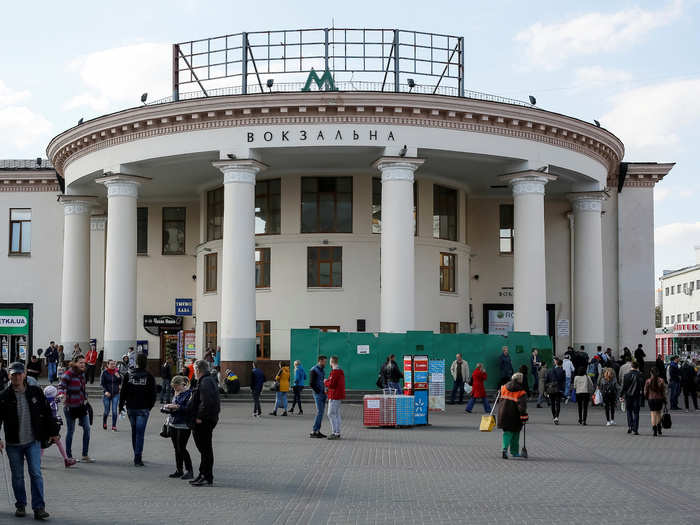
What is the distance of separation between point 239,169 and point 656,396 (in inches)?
615

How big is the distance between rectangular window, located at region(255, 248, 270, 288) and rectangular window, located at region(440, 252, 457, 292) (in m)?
6.72

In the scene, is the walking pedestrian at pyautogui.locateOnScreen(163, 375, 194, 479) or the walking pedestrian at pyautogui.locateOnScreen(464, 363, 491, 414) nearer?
the walking pedestrian at pyautogui.locateOnScreen(163, 375, 194, 479)

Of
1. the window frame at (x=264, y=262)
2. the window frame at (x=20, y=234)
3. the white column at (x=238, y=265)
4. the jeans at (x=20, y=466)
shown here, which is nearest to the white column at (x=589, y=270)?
the window frame at (x=264, y=262)

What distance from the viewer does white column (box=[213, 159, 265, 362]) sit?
29.6 meters

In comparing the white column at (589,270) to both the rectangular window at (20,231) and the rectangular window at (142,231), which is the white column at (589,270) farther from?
the rectangular window at (20,231)

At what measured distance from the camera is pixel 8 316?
41219 millimetres

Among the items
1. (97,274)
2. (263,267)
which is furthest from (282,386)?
(97,274)

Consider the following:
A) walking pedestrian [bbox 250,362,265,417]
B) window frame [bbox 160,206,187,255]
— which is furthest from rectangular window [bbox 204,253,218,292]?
walking pedestrian [bbox 250,362,265,417]

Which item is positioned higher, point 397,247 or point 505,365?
point 397,247

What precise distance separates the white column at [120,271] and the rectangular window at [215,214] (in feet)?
15.3

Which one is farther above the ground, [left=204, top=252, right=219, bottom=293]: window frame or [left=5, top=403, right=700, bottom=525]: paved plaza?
[left=204, top=252, right=219, bottom=293]: window frame

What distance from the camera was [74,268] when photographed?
3681 cm

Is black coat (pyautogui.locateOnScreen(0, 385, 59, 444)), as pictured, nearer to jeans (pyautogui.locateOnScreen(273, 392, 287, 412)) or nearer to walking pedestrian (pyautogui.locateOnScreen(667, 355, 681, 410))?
jeans (pyautogui.locateOnScreen(273, 392, 287, 412))

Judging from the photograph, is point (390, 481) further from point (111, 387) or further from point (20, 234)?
point (20, 234)
